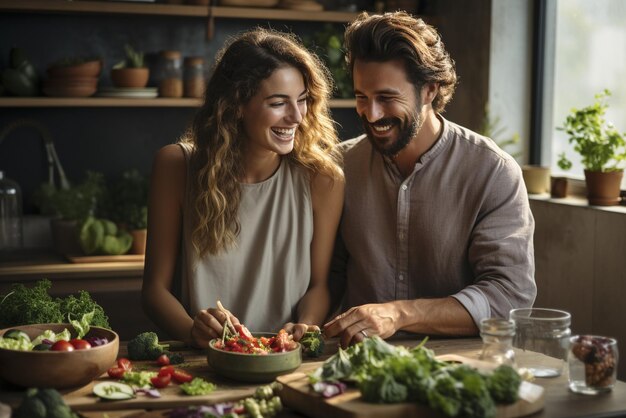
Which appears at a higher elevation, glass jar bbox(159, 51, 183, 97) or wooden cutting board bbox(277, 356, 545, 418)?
glass jar bbox(159, 51, 183, 97)

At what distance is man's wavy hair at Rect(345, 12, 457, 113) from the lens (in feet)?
8.79

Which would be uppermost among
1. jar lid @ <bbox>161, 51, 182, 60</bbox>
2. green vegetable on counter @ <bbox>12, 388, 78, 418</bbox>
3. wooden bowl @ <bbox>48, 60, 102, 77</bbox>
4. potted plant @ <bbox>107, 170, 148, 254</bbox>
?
jar lid @ <bbox>161, 51, 182, 60</bbox>

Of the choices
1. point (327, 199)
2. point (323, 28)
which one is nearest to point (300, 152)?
point (327, 199)

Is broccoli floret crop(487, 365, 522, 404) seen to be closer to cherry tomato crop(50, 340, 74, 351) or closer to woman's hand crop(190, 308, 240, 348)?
woman's hand crop(190, 308, 240, 348)

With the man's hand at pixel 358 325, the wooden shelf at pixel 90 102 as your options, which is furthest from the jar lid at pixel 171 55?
the man's hand at pixel 358 325

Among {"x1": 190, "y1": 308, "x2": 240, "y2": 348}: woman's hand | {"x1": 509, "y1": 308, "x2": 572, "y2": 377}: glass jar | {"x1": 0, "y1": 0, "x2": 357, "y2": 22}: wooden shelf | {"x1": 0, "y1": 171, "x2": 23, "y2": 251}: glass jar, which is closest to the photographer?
{"x1": 509, "y1": 308, "x2": 572, "y2": 377}: glass jar

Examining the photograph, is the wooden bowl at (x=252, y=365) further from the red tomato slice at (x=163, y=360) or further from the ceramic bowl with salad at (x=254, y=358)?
the red tomato slice at (x=163, y=360)

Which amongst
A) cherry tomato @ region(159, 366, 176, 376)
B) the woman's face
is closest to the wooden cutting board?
cherry tomato @ region(159, 366, 176, 376)

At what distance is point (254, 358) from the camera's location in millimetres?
1975

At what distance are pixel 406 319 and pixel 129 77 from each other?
8.27 ft

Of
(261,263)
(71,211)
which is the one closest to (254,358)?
(261,263)

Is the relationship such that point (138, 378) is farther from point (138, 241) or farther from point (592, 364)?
point (138, 241)

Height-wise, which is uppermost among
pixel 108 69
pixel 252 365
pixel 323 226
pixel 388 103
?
pixel 108 69

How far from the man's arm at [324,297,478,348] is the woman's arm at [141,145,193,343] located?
0.57 metres
